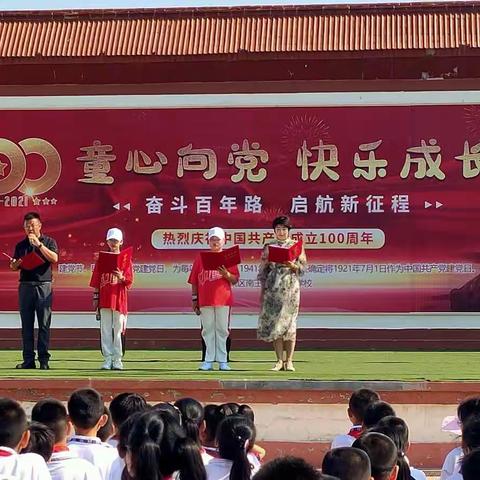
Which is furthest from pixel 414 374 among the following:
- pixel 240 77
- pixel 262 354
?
pixel 240 77

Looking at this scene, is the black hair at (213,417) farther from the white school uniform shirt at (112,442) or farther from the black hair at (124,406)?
the white school uniform shirt at (112,442)

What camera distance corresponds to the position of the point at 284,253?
1023 centimetres

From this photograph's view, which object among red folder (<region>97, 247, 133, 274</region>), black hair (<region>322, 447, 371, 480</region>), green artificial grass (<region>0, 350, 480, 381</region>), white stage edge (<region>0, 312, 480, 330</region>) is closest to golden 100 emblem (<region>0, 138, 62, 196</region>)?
white stage edge (<region>0, 312, 480, 330</region>)

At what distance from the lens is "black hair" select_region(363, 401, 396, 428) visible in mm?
5570

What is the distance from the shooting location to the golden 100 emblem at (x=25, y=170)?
1388 cm

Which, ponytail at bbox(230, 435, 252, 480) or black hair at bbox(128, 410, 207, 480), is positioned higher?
black hair at bbox(128, 410, 207, 480)

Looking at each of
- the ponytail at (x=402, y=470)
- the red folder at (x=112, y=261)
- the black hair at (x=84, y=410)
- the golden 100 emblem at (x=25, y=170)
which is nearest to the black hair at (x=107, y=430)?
the black hair at (x=84, y=410)

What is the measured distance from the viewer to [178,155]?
13750 mm

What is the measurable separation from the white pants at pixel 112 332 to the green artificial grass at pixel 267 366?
0.19 metres

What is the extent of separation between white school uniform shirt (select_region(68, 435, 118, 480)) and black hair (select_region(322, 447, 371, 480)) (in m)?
1.42

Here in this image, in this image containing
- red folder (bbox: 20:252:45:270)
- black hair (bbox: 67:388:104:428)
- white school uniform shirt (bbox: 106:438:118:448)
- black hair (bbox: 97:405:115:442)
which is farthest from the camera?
red folder (bbox: 20:252:45:270)

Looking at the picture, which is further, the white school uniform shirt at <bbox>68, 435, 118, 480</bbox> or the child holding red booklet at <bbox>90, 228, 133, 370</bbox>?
the child holding red booklet at <bbox>90, 228, 133, 370</bbox>

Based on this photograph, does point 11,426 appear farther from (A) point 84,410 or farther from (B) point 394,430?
(B) point 394,430

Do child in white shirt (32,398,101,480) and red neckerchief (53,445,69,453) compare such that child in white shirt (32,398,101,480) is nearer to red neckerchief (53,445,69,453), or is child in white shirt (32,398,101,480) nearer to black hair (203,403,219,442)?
red neckerchief (53,445,69,453)
